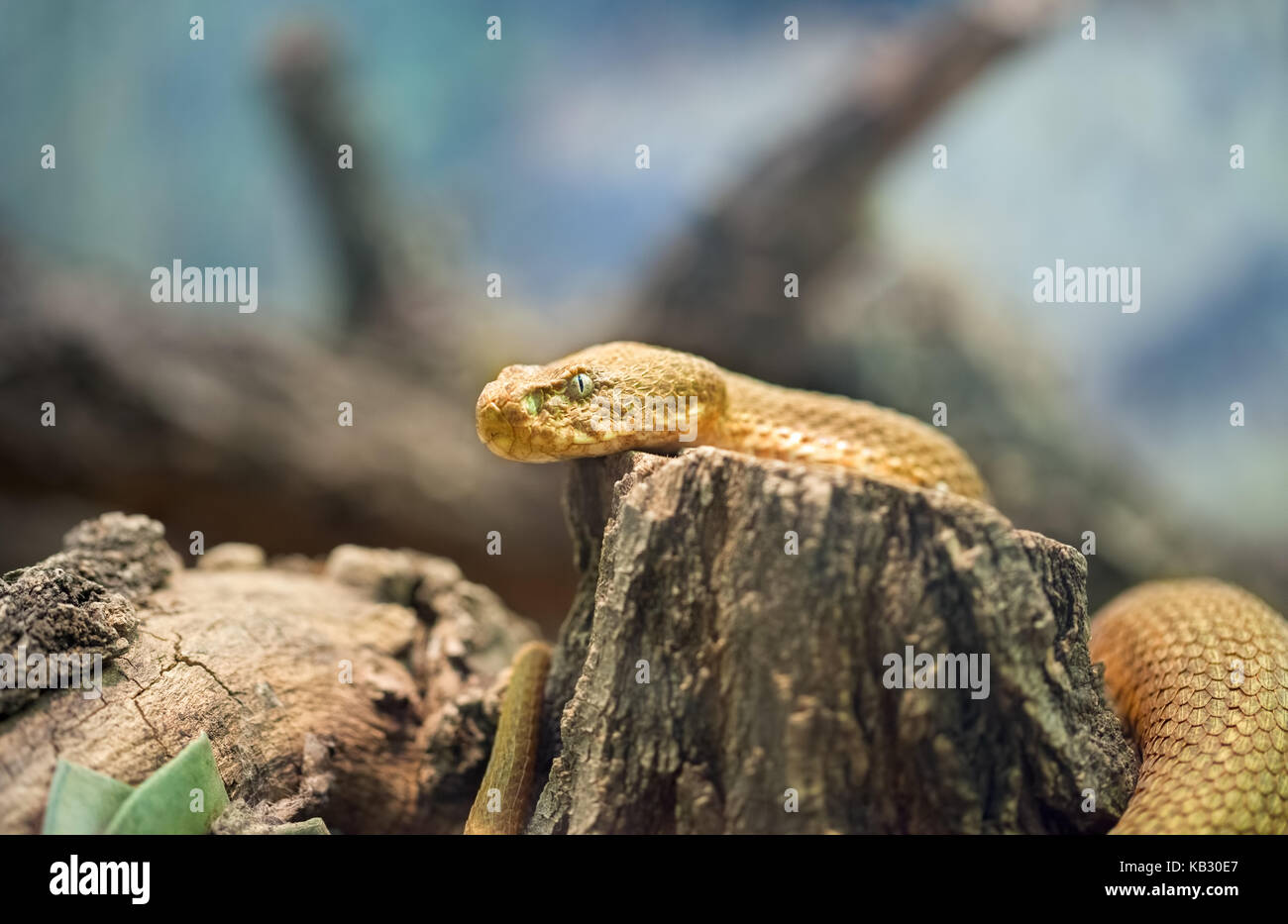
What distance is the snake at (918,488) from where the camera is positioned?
2391 mm

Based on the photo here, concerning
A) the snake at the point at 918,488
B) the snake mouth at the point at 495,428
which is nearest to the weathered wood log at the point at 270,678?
the snake at the point at 918,488

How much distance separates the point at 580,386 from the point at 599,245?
478 cm

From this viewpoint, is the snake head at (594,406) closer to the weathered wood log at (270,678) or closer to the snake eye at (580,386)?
the snake eye at (580,386)

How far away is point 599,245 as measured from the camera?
7.30 m

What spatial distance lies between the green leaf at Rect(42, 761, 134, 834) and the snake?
1016 millimetres

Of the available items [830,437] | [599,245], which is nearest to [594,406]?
[830,437]

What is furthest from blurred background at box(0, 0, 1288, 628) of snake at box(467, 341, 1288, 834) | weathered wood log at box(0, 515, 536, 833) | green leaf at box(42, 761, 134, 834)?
green leaf at box(42, 761, 134, 834)

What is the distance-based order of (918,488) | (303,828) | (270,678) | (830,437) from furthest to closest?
(830,437) < (270,678) < (303,828) < (918,488)

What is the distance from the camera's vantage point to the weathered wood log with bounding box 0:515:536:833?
244 centimetres

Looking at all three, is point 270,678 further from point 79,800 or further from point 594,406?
point 594,406

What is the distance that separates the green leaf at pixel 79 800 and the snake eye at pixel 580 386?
1698 mm

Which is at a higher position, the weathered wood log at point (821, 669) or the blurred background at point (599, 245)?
the blurred background at point (599, 245)

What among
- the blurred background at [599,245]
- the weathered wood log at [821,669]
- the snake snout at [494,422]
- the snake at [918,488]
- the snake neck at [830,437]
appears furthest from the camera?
the blurred background at [599,245]

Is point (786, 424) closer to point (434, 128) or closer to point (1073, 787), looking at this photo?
point (1073, 787)
